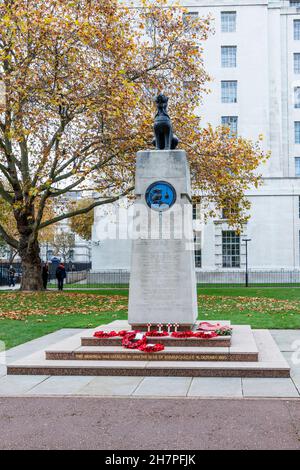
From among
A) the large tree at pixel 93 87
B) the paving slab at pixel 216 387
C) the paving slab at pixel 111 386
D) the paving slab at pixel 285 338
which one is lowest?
the paving slab at pixel 111 386

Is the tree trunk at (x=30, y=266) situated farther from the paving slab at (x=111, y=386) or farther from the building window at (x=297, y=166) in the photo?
the building window at (x=297, y=166)

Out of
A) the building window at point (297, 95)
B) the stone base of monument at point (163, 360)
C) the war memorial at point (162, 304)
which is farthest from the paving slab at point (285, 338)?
the building window at point (297, 95)

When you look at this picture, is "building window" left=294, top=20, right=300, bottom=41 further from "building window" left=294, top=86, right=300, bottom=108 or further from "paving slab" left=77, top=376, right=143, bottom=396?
"paving slab" left=77, top=376, right=143, bottom=396

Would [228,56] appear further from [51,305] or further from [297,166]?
[51,305]

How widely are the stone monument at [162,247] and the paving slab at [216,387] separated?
2.54 m

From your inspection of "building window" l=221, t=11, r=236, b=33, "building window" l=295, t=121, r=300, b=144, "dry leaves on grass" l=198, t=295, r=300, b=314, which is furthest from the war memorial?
"building window" l=221, t=11, r=236, b=33

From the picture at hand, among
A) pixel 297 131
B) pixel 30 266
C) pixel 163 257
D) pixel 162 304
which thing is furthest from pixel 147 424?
pixel 297 131

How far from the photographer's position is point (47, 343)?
12.5 metres

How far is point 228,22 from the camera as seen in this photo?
47000mm

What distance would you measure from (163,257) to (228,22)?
41201 millimetres

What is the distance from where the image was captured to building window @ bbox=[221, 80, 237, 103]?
47122 mm

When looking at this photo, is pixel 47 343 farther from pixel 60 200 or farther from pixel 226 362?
pixel 60 200

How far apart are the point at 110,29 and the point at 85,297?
1262 cm

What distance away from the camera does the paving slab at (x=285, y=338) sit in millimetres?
11821
